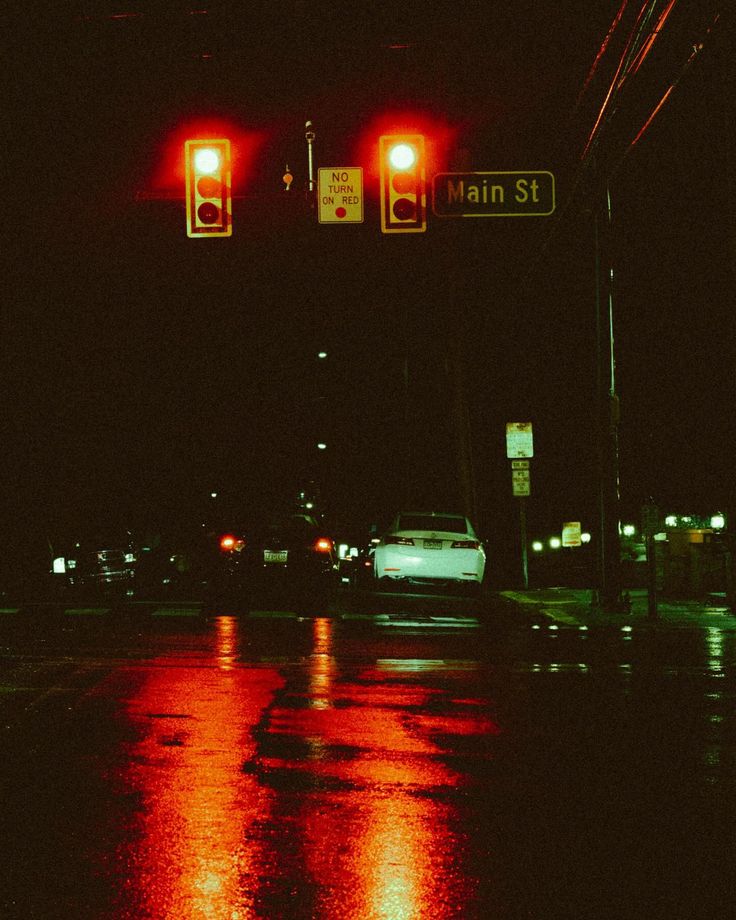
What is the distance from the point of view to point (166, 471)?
6353 cm

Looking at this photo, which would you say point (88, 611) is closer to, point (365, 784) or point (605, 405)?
point (605, 405)

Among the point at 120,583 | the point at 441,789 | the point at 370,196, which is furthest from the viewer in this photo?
the point at 120,583

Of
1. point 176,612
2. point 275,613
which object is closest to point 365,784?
point 275,613

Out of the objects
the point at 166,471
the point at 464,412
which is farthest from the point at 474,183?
the point at 166,471

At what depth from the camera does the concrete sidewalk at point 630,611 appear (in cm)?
1808

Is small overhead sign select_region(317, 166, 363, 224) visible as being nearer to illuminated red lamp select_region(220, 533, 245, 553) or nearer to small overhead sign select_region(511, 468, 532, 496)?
illuminated red lamp select_region(220, 533, 245, 553)

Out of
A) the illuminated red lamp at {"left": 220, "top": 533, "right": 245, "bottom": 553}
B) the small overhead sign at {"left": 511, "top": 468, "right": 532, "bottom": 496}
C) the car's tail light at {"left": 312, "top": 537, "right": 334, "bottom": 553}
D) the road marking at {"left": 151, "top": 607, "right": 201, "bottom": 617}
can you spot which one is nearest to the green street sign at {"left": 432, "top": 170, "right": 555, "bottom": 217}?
the road marking at {"left": 151, "top": 607, "right": 201, "bottom": 617}

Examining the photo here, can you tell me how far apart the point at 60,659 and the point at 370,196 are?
1214 centimetres

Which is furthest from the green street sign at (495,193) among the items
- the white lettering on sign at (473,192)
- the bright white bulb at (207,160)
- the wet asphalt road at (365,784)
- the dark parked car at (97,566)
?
the dark parked car at (97,566)

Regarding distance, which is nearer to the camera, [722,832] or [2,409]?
[722,832]

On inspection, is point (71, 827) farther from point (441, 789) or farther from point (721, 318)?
point (721, 318)

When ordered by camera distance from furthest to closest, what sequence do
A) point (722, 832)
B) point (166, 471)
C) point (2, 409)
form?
point (166, 471), point (2, 409), point (722, 832)

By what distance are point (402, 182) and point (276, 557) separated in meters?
9.25

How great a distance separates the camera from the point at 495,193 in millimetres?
15828
